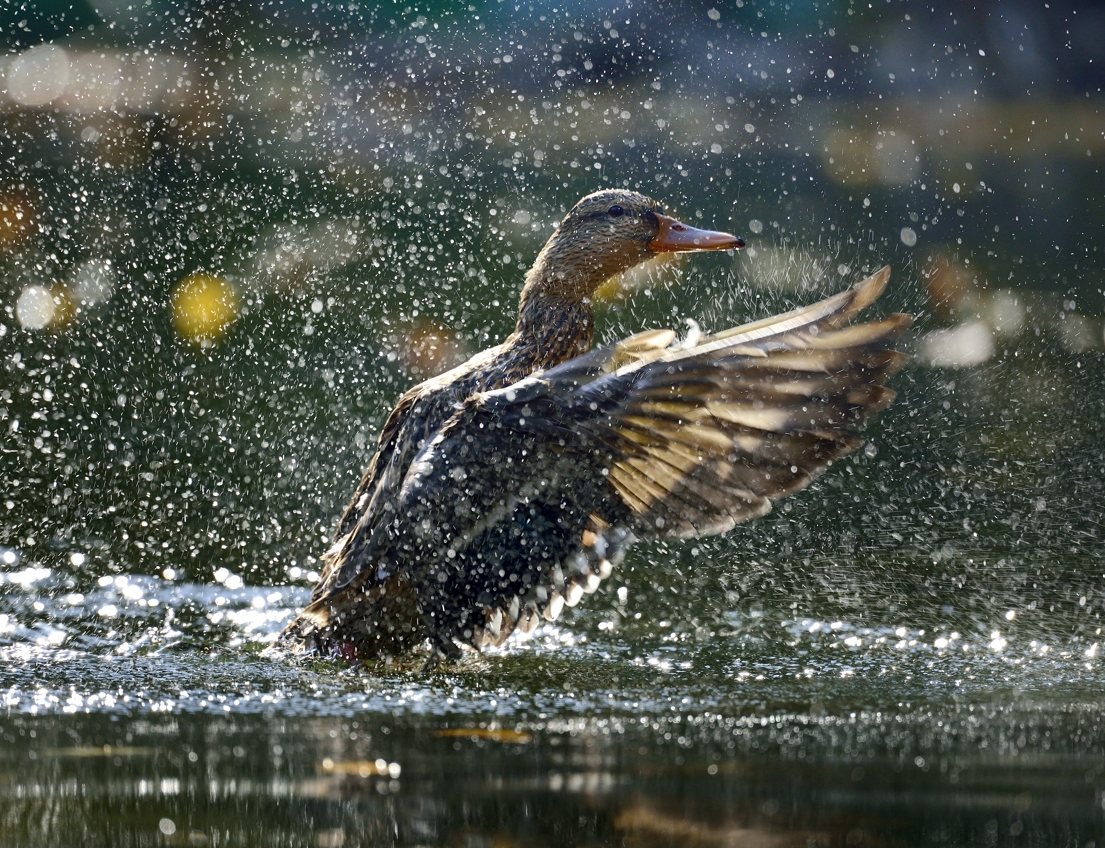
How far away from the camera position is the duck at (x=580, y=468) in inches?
155

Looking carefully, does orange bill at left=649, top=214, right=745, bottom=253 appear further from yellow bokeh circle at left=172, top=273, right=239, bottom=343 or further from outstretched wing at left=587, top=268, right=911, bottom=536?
yellow bokeh circle at left=172, top=273, right=239, bottom=343

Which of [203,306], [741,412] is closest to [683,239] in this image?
[741,412]

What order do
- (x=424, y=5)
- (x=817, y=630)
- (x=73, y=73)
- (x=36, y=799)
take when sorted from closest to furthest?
(x=36, y=799) < (x=817, y=630) < (x=73, y=73) < (x=424, y=5)

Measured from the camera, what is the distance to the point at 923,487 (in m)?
6.39

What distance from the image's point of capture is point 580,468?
412 centimetres

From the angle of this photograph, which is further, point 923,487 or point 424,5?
point 424,5

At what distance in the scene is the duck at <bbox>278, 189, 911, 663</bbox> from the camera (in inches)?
155

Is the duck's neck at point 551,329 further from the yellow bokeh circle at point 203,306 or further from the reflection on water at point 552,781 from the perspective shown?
the yellow bokeh circle at point 203,306

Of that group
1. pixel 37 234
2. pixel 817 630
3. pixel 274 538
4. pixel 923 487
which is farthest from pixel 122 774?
pixel 37 234

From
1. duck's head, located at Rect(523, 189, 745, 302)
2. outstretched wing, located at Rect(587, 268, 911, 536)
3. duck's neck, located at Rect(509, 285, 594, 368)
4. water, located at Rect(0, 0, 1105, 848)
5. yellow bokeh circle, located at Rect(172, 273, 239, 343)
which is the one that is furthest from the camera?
yellow bokeh circle, located at Rect(172, 273, 239, 343)

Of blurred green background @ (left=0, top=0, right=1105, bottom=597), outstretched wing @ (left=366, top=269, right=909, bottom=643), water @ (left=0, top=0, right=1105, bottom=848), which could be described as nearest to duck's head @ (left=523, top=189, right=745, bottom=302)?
outstretched wing @ (left=366, top=269, right=909, bottom=643)

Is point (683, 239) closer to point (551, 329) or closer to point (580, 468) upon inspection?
point (551, 329)

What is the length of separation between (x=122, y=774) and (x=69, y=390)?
495cm

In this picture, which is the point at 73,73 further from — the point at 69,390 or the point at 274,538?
the point at 274,538
